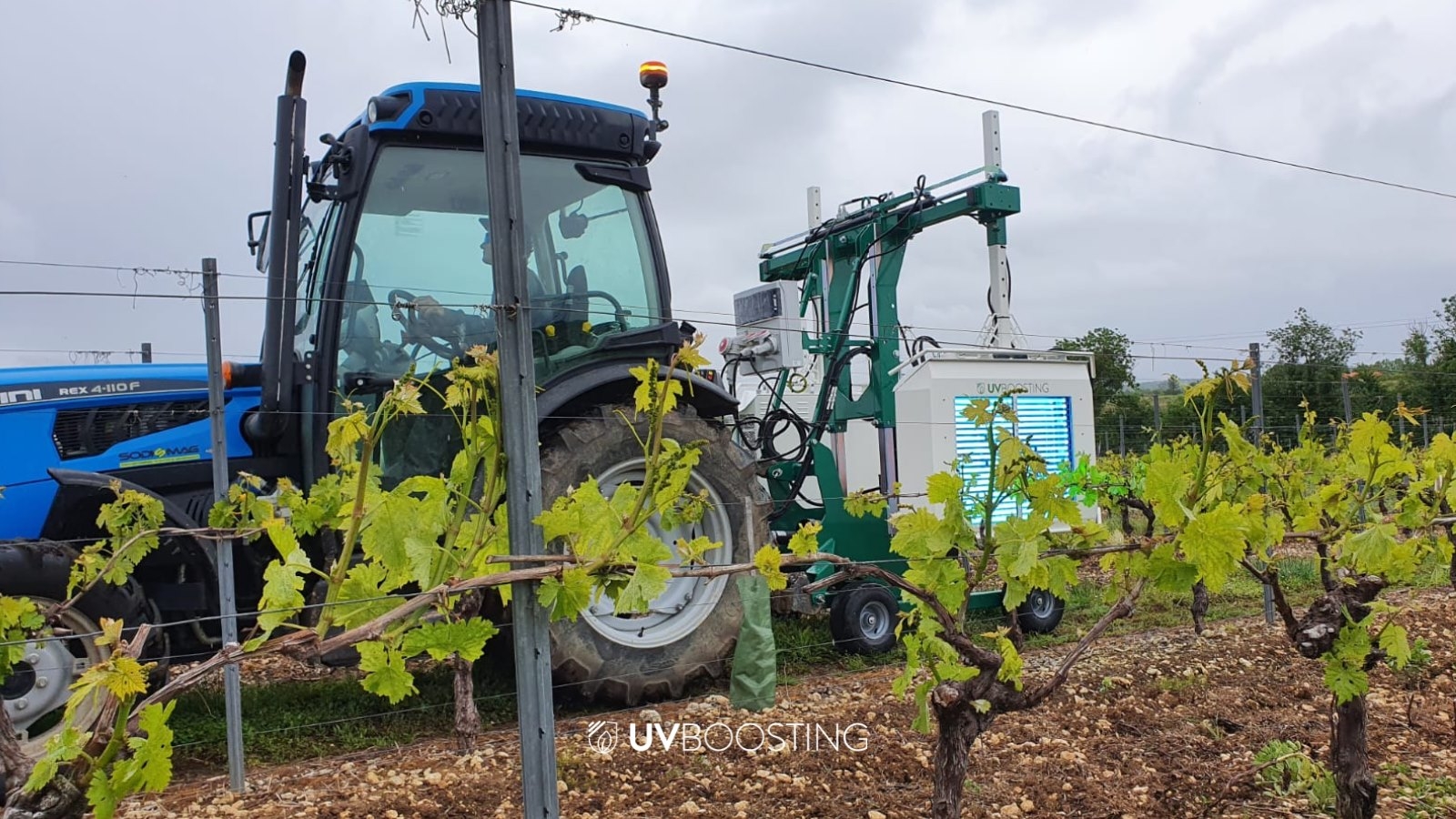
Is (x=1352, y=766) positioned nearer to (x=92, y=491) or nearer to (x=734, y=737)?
(x=734, y=737)

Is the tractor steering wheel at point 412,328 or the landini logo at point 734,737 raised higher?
the tractor steering wheel at point 412,328

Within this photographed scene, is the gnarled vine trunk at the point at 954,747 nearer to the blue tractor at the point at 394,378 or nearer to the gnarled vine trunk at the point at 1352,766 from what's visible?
the gnarled vine trunk at the point at 1352,766

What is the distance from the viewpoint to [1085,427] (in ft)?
20.7

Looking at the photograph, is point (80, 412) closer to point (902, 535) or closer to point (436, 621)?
point (436, 621)

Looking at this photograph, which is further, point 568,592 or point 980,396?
point 980,396

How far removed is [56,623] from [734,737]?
92.5 inches

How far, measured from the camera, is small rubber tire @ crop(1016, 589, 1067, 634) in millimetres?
6184

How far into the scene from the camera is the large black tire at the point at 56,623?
3596 mm

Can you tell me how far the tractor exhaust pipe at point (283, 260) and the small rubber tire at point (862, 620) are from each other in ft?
9.36

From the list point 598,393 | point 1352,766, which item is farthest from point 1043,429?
point 1352,766

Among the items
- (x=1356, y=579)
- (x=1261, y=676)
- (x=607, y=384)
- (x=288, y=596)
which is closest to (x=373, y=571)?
(x=288, y=596)

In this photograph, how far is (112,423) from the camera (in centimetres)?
423

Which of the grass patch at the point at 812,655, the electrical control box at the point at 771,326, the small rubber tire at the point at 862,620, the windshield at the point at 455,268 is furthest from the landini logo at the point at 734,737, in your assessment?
the electrical control box at the point at 771,326

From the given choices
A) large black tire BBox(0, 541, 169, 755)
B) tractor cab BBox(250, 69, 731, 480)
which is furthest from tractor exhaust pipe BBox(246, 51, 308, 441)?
large black tire BBox(0, 541, 169, 755)
